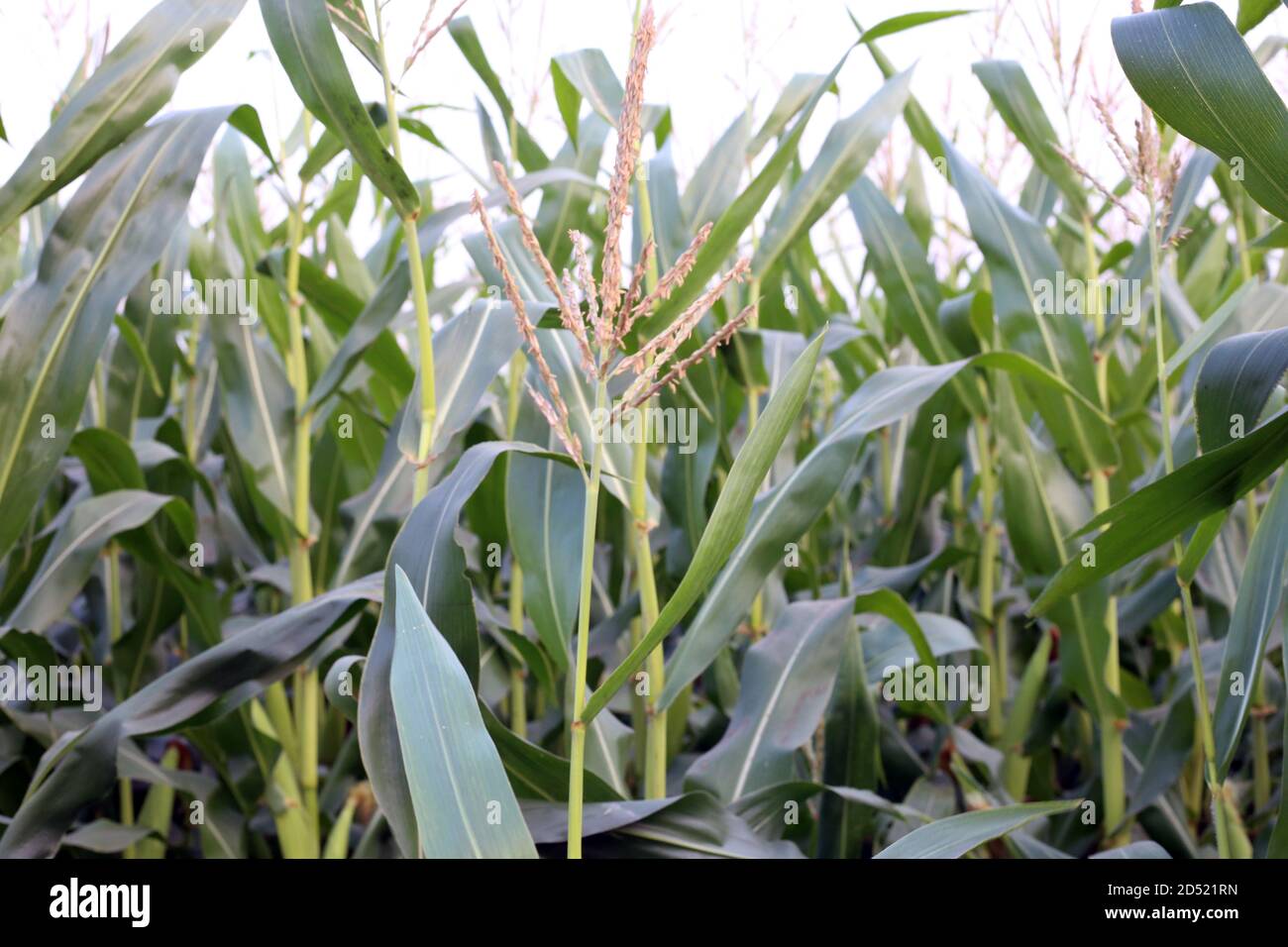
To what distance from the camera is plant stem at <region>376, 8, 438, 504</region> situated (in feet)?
3.75

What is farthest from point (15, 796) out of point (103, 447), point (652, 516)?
point (652, 516)

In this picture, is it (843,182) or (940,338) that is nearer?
(843,182)

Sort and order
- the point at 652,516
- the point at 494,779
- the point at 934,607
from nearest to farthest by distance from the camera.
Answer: the point at 494,779, the point at 652,516, the point at 934,607

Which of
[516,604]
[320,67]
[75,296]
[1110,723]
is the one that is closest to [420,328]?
[320,67]

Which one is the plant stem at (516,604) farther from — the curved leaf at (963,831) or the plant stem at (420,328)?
the curved leaf at (963,831)

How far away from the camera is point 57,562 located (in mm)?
1491

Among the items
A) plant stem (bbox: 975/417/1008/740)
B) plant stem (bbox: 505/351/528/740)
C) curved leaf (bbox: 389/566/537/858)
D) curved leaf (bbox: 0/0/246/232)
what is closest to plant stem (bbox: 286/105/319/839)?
plant stem (bbox: 505/351/528/740)

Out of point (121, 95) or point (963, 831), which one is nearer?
point (963, 831)

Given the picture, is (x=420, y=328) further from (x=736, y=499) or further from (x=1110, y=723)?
(x=1110, y=723)

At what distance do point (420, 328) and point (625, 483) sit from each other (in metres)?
0.33

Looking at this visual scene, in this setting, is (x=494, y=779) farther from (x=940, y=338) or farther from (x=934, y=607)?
(x=934, y=607)

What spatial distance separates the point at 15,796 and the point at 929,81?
2398 mm

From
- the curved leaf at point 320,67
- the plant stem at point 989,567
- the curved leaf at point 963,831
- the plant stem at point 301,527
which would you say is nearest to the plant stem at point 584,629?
the curved leaf at point 963,831

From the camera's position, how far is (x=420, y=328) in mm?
1161
